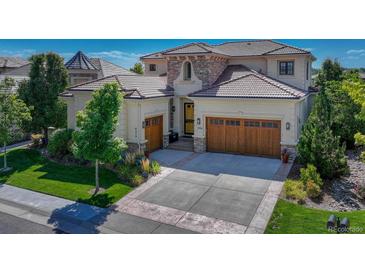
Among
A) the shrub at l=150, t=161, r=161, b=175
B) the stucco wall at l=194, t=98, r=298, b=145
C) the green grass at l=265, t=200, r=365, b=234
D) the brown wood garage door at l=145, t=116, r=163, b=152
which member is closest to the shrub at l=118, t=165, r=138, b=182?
the shrub at l=150, t=161, r=161, b=175

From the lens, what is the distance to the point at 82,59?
33219mm

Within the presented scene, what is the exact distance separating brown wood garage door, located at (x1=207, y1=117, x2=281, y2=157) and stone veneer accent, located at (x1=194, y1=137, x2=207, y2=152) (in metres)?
0.27

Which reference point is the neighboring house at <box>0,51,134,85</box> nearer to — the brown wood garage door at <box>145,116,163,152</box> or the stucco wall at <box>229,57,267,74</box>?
the stucco wall at <box>229,57,267,74</box>

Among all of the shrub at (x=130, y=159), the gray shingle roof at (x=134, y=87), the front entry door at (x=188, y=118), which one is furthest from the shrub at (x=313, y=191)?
the front entry door at (x=188, y=118)

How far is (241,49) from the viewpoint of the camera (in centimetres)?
2544

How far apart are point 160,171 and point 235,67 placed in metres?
11.5

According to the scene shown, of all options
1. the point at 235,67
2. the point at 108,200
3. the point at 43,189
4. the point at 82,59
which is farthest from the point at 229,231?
the point at 82,59

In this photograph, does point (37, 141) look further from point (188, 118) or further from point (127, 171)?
point (188, 118)

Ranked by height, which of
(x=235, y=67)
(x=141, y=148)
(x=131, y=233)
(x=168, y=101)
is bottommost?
(x=131, y=233)

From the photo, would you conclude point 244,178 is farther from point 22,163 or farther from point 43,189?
point 22,163

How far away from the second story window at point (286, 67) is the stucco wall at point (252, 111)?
584cm

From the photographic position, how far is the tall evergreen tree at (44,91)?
21.7 meters

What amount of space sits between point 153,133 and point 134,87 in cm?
304

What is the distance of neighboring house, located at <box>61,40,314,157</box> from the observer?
17891 millimetres
